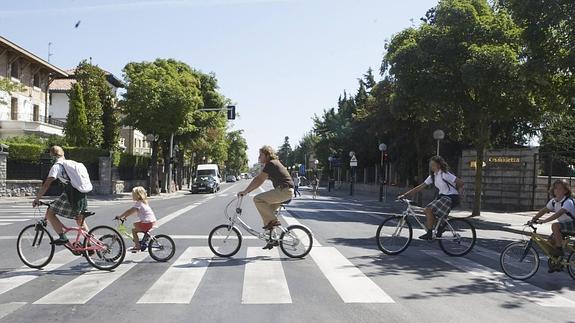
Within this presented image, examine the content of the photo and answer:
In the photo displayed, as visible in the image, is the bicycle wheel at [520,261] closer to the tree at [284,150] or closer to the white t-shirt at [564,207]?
the white t-shirt at [564,207]

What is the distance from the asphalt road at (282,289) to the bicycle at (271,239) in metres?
0.19

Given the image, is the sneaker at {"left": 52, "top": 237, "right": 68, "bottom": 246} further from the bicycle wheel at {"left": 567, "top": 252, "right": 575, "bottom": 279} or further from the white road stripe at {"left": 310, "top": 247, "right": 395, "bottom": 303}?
the bicycle wheel at {"left": 567, "top": 252, "right": 575, "bottom": 279}

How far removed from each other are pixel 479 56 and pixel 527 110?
164 inches

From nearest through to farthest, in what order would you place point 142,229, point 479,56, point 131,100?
point 142,229
point 479,56
point 131,100

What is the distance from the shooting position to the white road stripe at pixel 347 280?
6.88 meters

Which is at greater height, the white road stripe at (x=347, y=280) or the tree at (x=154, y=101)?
the tree at (x=154, y=101)

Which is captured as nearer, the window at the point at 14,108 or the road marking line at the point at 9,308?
the road marking line at the point at 9,308

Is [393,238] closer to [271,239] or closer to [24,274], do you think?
[271,239]

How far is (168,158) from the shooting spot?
43.7m

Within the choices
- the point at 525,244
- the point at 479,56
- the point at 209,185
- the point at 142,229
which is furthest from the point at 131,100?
the point at 525,244

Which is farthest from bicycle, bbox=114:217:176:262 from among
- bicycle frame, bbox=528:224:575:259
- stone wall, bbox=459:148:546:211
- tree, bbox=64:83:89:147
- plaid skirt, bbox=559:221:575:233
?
tree, bbox=64:83:89:147

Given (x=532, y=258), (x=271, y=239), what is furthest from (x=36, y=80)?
(x=532, y=258)

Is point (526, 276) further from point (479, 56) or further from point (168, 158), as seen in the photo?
point (168, 158)

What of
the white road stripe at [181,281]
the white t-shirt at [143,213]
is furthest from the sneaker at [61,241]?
the white road stripe at [181,281]
